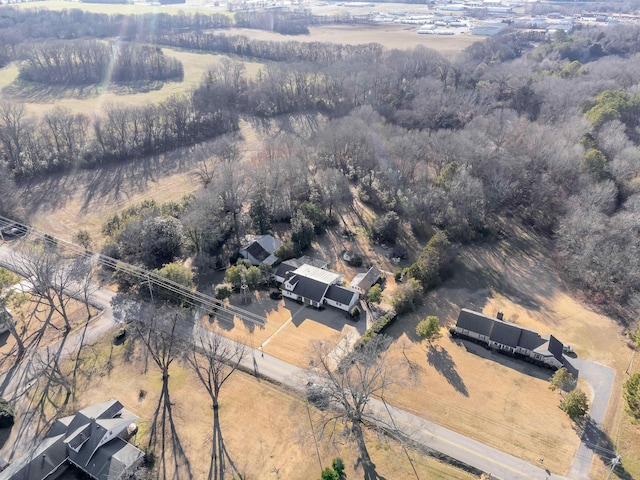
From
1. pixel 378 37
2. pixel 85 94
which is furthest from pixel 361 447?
pixel 378 37

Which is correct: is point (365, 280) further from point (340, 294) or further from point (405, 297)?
point (405, 297)

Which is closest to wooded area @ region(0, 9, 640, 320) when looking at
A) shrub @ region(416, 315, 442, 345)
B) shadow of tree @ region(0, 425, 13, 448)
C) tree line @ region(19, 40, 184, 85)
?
shrub @ region(416, 315, 442, 345)

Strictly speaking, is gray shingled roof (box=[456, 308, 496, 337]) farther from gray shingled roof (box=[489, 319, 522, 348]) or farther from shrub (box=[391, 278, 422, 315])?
shrub (box=[391, 278, 422, 315])

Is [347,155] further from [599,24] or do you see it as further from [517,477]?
[599,24]

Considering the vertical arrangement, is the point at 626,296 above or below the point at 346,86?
below

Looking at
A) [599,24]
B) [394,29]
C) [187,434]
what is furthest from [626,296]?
[599,24]

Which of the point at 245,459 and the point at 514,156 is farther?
the point at 514,156
